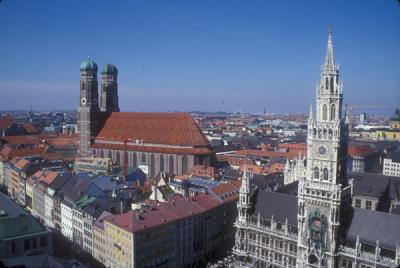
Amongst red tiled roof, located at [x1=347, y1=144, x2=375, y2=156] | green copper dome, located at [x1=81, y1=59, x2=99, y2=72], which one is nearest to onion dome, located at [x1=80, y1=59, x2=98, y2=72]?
green copper dome, located at [x1=81, y1=59, x2=99, y2=72]

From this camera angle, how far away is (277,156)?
165125 millimetres

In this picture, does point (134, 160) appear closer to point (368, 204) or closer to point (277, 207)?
point (277, 207)

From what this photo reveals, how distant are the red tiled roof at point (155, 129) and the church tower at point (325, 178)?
73.4 metres

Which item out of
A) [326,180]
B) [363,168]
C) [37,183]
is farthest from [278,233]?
[363,168]

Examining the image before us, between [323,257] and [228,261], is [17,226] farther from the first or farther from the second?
[323,257]

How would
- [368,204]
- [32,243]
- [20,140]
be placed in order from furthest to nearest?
1. [20,140]
2. [368,204]
3. [32,243]

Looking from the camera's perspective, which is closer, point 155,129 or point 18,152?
point 155,129

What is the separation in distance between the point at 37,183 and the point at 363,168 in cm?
11451

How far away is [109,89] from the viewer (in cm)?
16325

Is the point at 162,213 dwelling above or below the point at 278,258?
above

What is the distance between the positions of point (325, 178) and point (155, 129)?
89932 mm

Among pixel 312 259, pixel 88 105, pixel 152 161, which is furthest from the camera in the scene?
pixel 88 105

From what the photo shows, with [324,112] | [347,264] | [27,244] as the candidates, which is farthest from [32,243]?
[324,112]

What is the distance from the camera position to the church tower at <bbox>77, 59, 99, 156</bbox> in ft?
490
